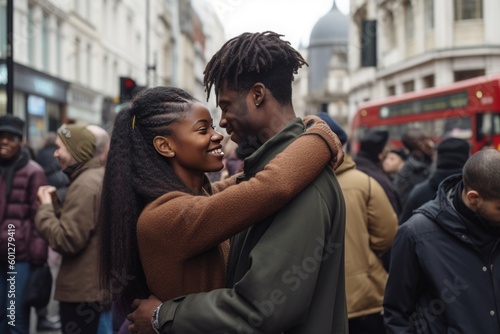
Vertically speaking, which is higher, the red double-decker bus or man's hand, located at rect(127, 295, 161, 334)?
the red double-decker bus

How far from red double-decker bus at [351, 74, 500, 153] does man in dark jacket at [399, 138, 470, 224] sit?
1076 centimetres

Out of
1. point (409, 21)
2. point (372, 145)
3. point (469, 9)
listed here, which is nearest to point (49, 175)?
point (372, 145)

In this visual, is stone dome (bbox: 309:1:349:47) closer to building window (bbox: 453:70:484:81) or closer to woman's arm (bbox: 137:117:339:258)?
building window (bbox: 453:70:484:81)

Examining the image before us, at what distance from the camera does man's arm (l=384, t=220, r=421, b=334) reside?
3.07 m

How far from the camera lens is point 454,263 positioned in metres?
2.98

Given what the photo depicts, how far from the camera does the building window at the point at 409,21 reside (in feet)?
121

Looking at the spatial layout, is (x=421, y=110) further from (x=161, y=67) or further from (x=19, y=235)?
(x=161, y=67)

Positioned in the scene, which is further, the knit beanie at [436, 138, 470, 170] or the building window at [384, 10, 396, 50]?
the building window at [384, 10, 396, 50]

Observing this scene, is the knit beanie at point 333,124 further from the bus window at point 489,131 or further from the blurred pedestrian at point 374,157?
the bus window at point 489,131

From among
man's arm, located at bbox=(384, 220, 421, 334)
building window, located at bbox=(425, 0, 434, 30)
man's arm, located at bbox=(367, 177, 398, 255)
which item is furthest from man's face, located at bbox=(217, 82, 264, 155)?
building window, located at bbox=(425, 0, 434, 30)

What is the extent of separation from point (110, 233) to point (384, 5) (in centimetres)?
3984

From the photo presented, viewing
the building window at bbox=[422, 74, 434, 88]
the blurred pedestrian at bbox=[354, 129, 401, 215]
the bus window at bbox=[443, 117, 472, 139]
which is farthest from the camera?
the building window at bbox=[422, 74, 434, 88]

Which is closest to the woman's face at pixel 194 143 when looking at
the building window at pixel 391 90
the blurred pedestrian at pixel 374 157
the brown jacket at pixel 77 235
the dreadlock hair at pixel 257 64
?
the dreadlock hair at pixel 257 64

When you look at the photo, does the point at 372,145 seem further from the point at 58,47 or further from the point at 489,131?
the point at 58,47
